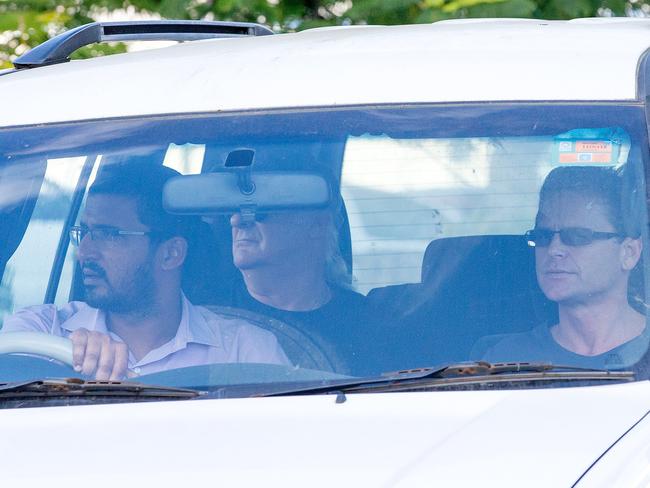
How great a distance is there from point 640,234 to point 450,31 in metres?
0.84

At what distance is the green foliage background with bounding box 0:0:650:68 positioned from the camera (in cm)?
586

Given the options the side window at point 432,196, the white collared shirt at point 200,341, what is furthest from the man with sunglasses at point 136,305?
the side window at point 432,196

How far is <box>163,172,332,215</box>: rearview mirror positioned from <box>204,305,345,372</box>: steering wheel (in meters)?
0.24

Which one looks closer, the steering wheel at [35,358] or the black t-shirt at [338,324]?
the black t-shirt at [338,324]

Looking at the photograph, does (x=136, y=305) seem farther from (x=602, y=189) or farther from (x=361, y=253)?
(x=602, y=189)

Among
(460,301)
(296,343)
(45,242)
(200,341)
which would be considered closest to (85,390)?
(200,341)

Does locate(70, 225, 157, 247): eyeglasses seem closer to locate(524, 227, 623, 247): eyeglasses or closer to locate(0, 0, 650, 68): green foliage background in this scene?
locate(524, 227, 623, 247): eyeglasses

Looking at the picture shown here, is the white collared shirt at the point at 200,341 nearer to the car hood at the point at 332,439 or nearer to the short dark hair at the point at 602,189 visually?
the car hood at the point at 332,439

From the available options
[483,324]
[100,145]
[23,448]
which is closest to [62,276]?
[100,145]

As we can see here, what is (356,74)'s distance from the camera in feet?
9.12

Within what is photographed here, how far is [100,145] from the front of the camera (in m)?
2.83

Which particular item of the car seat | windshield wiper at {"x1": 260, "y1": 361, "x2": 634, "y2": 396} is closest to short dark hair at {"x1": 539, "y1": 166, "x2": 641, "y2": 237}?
the car seat

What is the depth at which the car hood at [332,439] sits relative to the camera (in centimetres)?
196

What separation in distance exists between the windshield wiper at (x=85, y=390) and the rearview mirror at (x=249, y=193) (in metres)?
0.46
